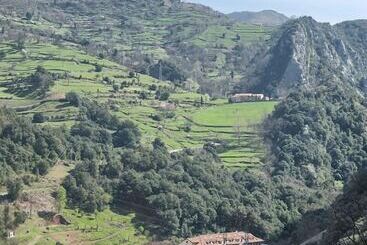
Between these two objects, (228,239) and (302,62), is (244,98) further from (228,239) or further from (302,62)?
(228,239)

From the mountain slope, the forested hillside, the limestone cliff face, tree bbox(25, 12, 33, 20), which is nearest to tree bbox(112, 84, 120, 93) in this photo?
the forested hillside

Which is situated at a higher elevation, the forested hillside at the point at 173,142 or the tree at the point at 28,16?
the tree at the point at 28,16

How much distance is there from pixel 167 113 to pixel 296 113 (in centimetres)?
1663

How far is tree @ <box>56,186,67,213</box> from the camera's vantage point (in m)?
53.8

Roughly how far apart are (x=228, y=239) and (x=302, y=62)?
72.4m

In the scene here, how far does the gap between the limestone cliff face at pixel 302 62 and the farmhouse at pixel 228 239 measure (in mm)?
57930

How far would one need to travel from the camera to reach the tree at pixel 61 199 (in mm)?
53844

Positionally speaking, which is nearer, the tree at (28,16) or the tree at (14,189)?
the tree at (14,189)

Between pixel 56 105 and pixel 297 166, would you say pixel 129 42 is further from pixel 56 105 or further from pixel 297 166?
pixel 297 166

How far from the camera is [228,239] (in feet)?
174

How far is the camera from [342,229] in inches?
1292

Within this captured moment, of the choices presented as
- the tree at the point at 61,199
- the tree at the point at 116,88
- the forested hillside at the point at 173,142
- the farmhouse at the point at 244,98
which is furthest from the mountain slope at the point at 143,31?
the tree at the point at 61,199

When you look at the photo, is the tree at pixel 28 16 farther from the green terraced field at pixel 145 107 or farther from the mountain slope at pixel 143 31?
the green terraced field at pixel 145 107

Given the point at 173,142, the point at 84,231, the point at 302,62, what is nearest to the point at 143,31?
the point at 302,62
